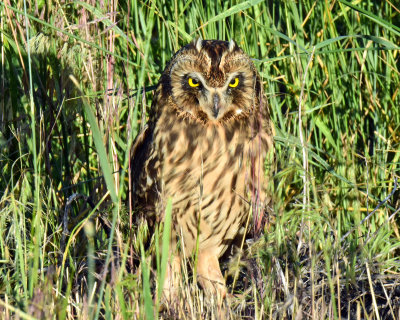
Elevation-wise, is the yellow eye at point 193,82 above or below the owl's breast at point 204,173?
above

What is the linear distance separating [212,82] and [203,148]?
302 mm

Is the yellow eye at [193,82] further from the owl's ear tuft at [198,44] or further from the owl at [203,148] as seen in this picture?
the owl's ear tuft at [198,44]

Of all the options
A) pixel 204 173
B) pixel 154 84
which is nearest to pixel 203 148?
pixel 204 173

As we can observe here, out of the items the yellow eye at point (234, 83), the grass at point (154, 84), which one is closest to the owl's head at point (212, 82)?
the yellow eye at point (234, 83)

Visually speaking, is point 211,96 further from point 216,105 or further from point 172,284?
point 172,284

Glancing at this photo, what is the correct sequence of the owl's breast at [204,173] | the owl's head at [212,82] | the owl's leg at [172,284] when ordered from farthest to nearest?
the owl's breast at [204,173], the owl's head at [212,82], the owl's leg at [172,284]

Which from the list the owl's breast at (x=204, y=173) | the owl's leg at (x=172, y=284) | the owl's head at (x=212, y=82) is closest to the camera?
the owl's leg at (x=172, y=284)

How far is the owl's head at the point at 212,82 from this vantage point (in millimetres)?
2762

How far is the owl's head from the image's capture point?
2.76 m

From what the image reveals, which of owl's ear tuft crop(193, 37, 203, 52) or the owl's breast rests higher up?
owl's ear tuft crop(193, 37, 203, 52)

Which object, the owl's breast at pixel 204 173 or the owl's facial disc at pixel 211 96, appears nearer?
the owl's facial disc at pixel 211 96

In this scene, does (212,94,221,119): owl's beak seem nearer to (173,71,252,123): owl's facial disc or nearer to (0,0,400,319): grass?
(173,71,252,123): owl's facial disc

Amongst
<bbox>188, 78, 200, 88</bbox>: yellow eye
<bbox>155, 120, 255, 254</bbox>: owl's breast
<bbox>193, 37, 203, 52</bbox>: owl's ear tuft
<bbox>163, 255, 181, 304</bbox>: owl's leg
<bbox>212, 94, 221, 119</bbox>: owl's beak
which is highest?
<bbox>193, 37, 203, 52</bbox>: owl's ear tuft

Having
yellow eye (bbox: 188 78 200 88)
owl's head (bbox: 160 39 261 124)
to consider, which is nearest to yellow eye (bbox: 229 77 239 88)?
owl's head (bbox: 160 39 261 124)
